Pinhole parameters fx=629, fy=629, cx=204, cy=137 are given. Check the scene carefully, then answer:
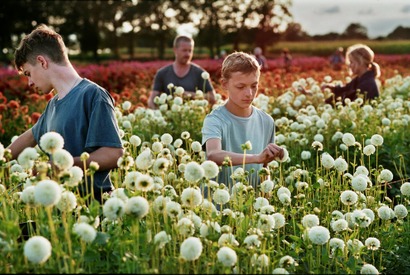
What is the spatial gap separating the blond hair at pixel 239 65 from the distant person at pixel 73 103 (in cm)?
82

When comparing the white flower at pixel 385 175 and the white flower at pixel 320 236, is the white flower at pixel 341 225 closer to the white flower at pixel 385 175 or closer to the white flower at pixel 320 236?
the white flower at pixel 320 236

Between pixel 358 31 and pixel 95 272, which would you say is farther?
pixel 358 31

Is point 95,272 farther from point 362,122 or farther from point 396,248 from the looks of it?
point 362,122

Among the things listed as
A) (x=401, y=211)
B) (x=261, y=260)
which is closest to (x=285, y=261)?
(x=261, y=260)

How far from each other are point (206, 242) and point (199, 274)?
6.4 inches

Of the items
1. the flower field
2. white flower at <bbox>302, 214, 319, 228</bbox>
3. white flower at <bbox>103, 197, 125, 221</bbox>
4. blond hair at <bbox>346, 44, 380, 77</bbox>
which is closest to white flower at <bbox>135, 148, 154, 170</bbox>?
the flower field

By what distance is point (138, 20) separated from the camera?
60.5 m

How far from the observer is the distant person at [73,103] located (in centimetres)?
378

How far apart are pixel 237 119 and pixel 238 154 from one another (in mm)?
627

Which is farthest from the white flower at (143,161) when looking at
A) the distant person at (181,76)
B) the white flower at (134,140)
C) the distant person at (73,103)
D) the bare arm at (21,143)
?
the distant person at (181,76)

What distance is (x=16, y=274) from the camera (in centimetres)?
250

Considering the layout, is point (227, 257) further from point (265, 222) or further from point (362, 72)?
point (362, 72)

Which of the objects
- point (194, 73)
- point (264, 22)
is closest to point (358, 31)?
point (264, 22)

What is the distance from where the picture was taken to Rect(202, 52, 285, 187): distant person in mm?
4074
